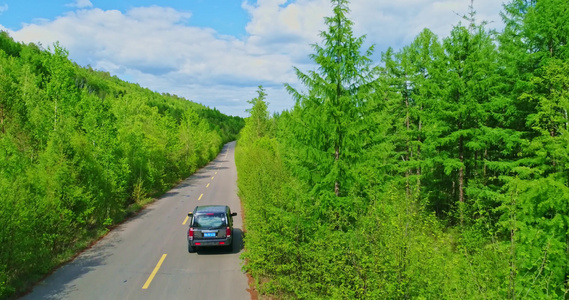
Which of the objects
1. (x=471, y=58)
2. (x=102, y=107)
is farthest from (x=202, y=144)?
(x=471, y=58)

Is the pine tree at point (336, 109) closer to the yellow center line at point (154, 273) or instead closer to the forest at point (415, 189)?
the forest at point (415, 189)

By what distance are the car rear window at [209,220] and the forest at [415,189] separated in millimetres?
1112

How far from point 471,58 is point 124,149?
21.8 m

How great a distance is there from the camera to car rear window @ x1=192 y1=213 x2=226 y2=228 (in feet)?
44.9

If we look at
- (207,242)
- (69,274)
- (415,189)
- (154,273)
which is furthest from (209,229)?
(415,189)

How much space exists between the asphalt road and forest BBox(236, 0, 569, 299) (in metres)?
1.29

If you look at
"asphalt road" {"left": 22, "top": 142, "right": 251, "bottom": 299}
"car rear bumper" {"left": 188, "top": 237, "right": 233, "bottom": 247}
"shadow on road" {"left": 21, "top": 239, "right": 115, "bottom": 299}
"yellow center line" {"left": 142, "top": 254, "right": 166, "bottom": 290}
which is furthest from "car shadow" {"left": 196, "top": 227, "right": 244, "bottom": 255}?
"shadow on road" {"left": 21, "top": 239, "right": 115, "bottom": 299}

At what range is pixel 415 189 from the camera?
296 inches

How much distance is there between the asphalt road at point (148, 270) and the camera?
10586 mm

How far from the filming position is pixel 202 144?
5525 centimetres

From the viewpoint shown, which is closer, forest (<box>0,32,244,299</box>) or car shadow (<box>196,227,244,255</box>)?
forest (<box>0,32,244,299</box>)

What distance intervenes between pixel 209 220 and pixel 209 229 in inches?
14.4

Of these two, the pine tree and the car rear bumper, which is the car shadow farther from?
the pine tree

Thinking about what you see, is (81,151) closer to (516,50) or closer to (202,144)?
(516,50)
